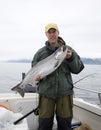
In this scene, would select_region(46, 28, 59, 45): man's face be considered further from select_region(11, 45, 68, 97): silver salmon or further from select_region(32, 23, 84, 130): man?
select_region(11, 45, 68, 97): silver salmon

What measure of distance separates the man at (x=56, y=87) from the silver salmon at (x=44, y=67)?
90 mm

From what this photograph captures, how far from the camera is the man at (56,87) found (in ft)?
12.3

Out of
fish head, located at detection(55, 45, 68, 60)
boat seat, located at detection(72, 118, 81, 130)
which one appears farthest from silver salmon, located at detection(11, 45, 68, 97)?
boat seat, located at detection(72, 118, 81, 130)

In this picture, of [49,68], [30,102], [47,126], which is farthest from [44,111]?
[30,102]

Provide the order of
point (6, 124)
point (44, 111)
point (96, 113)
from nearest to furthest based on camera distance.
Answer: point (6, 124), point (44, 111), point (96, 113)

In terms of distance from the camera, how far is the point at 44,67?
369 centimetres

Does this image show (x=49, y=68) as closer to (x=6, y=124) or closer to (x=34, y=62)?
(x=34, y=62)

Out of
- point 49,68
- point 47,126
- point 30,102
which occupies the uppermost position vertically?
point 49,68

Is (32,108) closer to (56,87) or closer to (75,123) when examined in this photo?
(75,123)

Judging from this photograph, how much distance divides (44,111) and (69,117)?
0.38 metres

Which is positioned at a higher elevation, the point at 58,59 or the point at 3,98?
the point at 58,59

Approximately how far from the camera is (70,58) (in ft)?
11.9

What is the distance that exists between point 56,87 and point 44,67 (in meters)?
0.33

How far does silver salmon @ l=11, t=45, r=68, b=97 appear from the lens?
353 centimetres
